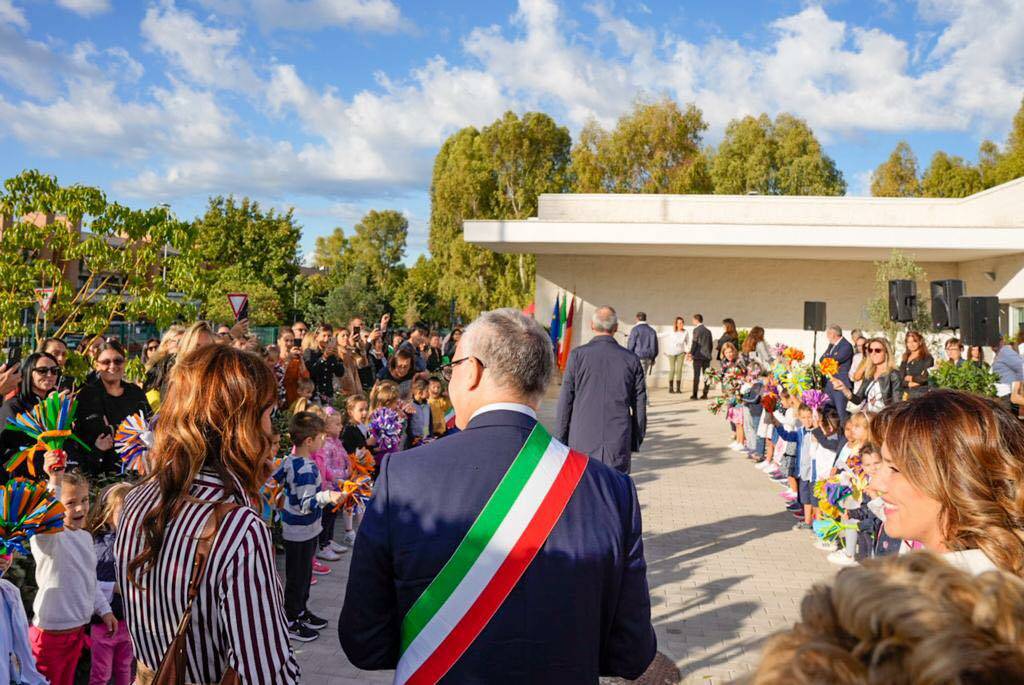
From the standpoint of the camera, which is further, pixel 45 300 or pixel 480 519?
pixel 45 300

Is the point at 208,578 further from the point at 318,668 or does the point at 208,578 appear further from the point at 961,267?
the point at 961,267

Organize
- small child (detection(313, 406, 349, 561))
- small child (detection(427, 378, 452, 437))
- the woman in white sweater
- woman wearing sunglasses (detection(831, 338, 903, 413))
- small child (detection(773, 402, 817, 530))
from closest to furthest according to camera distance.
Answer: small child (detection(313, 406, 349, 561))
small child (detection(773, 402, 817, 530))
woman wearing sunglasses (detection(831, 338, 903, 413))
small child (detection(427, 378, 452, 437))
the woman in white sweater

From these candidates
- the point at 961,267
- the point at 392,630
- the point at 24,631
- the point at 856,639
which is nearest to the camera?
the point at 856,639

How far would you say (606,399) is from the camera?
22.7ft

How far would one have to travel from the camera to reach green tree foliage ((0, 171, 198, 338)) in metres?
7.65

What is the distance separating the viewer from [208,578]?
2.00 meters

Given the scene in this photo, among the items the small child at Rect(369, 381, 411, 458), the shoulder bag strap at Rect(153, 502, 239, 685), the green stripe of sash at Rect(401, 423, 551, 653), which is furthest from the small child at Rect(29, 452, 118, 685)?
the small child at Rect(369, 381, 411, 458)

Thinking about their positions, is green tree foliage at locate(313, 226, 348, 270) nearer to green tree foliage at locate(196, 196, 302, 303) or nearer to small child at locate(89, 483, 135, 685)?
green tree foliage at locate(196, 196, 302, 303)

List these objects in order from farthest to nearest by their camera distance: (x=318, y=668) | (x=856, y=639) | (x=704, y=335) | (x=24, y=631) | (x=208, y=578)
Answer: (x=704, y=335), (x=318, y=668), (x=24, y=631), (x=208, y=578), (x=856, y=639)

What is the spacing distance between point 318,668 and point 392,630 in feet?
10.8

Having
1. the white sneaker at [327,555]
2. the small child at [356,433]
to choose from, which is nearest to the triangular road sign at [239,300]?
the small child at [356,433]

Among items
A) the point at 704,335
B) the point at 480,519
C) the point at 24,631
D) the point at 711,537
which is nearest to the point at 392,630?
the point at 480,519

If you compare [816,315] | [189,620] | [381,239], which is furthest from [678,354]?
[381,239]

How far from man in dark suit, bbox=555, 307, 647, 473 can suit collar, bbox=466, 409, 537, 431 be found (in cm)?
470
